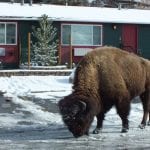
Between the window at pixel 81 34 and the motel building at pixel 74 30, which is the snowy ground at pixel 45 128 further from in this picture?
the window at pixel 81 34

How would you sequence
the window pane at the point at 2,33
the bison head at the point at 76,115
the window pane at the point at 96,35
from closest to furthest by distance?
the bison head at the point at 76,115
the window pane at the point at 2,33
the window pane at the point at 96,35

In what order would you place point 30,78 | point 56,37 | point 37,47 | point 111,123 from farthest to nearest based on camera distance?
1. point 56,37
2. point 37,47
3. point 30,78
4. point 111,123

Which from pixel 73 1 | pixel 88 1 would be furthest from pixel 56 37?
pixel 88 1

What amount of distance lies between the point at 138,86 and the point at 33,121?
278 centimetres

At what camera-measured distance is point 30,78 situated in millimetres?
24703

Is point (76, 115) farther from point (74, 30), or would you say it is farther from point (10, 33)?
point (74, 30)

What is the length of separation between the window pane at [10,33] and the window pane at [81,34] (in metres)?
3.52

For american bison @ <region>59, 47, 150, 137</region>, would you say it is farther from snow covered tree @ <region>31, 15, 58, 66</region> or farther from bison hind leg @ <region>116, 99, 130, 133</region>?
snow covered tree @ <region>31, 15, 58, 66</region>

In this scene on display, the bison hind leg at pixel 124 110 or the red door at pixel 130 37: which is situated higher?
the red door at pixel 130 37

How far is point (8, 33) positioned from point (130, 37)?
7.84 m

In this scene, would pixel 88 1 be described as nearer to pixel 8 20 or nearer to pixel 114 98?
pixel 8 20

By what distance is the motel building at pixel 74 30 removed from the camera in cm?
3350

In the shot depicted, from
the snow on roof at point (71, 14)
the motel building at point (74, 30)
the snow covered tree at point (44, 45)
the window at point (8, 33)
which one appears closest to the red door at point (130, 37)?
the motel building at point (74, 30)

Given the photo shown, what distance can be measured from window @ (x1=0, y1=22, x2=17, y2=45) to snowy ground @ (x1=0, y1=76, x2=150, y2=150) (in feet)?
42.0
